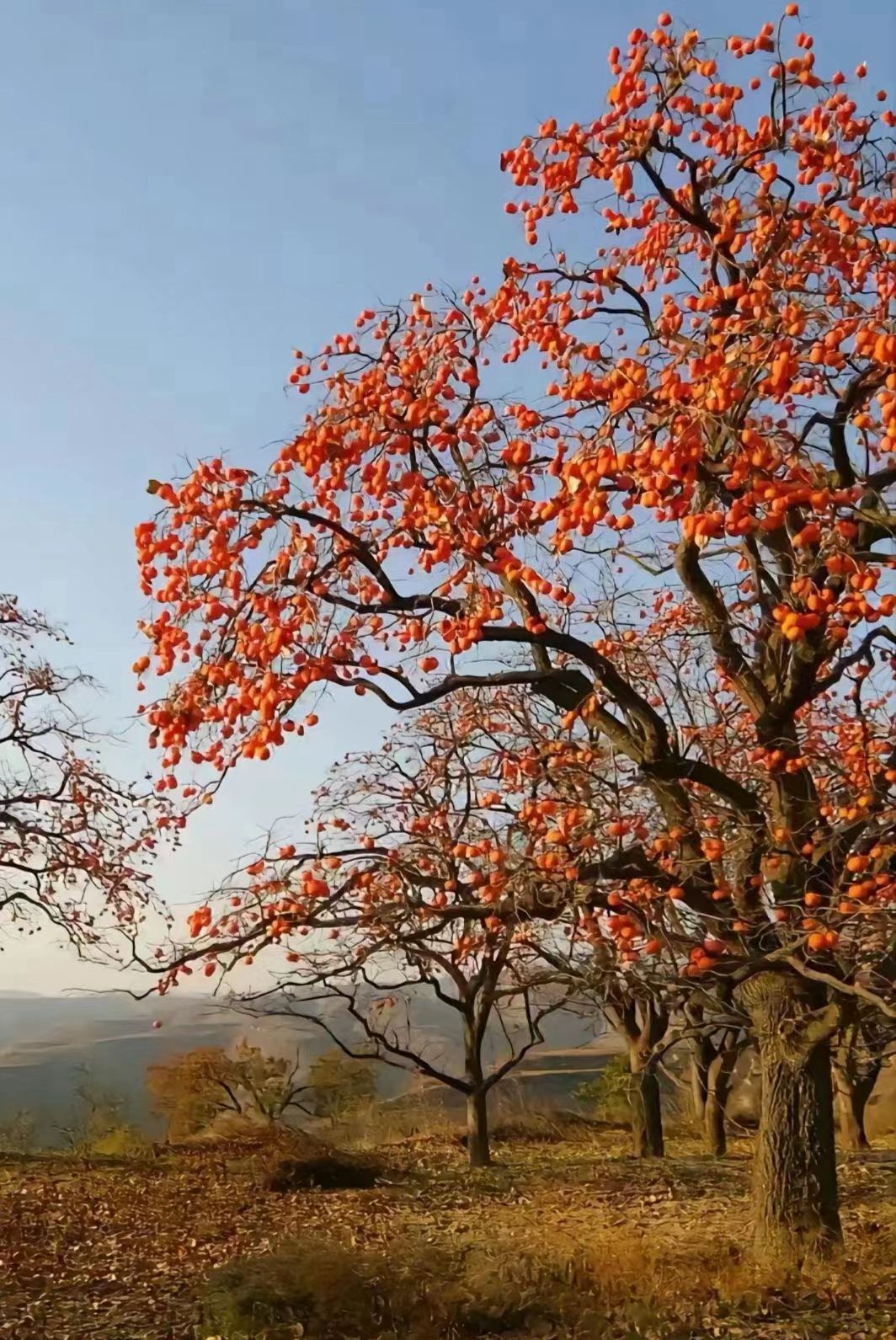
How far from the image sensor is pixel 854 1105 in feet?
57.2

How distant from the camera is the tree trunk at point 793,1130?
7645mm

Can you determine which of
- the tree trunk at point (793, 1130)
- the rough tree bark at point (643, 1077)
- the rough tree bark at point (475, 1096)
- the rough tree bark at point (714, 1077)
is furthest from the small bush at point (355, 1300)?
the rough tree bark at point (714, 1077)

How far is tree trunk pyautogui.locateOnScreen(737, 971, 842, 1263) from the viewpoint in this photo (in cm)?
764

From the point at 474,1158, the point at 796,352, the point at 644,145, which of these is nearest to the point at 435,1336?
the point at 796,352

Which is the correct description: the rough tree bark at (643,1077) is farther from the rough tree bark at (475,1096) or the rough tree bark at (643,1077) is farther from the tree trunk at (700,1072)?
the rough tree bark at (475,1096)

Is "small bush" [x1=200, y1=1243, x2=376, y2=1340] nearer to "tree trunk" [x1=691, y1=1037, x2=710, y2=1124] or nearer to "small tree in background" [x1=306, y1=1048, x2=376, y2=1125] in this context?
"tree trunk" [x1=691, y1=1037, x2=710, y2=1124]

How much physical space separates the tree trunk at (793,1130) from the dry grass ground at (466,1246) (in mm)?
285

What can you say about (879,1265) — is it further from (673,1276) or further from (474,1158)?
(474,1158)

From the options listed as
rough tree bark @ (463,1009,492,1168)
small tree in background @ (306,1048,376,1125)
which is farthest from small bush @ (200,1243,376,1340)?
small tree in background @ (306,1048,376,1125)

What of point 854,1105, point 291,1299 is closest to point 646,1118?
point 854,1105

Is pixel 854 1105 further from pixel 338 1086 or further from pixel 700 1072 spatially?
pixel 338 1086

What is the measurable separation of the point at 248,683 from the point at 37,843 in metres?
10.2

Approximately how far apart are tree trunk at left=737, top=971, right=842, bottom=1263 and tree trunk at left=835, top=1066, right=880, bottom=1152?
1081 centimetres

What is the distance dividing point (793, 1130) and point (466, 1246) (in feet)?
8.90
